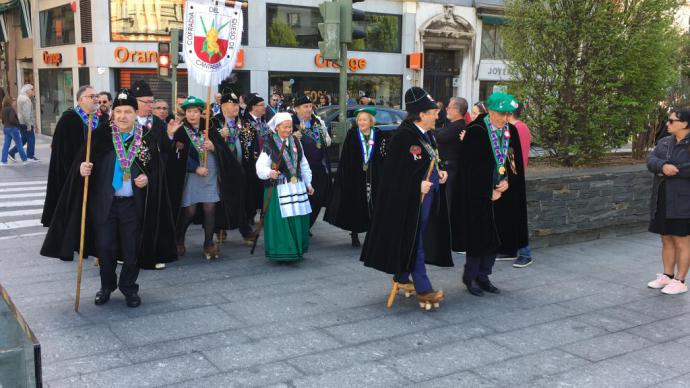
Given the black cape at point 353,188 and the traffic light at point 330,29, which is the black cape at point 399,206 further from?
the traffic light at point 330,29

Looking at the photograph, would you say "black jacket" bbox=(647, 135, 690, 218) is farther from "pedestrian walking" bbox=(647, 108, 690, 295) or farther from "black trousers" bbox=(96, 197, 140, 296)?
"black trousers" bbox=(96, 197, 140, 296)

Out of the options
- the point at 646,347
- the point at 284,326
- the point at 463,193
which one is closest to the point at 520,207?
the point at 463,193

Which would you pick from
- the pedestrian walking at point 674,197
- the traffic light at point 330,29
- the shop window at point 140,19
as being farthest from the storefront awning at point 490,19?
the pedestrian walking at point 674,197

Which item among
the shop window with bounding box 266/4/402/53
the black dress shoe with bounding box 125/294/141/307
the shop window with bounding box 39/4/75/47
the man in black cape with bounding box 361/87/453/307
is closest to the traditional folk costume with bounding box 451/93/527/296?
the man in black cape with bounding box 361/87/453/307

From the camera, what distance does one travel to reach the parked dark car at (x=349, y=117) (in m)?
14.0

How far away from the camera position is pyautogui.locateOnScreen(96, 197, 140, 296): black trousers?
5.60 metres

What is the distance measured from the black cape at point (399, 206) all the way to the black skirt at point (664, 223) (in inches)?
98.9

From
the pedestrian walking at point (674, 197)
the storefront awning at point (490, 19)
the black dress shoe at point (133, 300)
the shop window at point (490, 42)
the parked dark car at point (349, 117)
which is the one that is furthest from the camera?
the shop window at point (490, 42)

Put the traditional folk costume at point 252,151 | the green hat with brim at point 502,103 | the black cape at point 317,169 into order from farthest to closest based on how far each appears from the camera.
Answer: the traditional folk costume at point 252,151 < the black cape at point 317,169 < the green hat with brim at point 502,103

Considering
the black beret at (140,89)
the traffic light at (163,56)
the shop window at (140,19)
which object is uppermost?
the shop window at (140,19)

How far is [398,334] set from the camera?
5.25m

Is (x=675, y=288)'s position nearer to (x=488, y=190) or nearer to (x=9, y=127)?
(x=488, y=190)

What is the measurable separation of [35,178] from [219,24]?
876 cm

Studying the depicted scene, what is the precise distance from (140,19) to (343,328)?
1827cm
